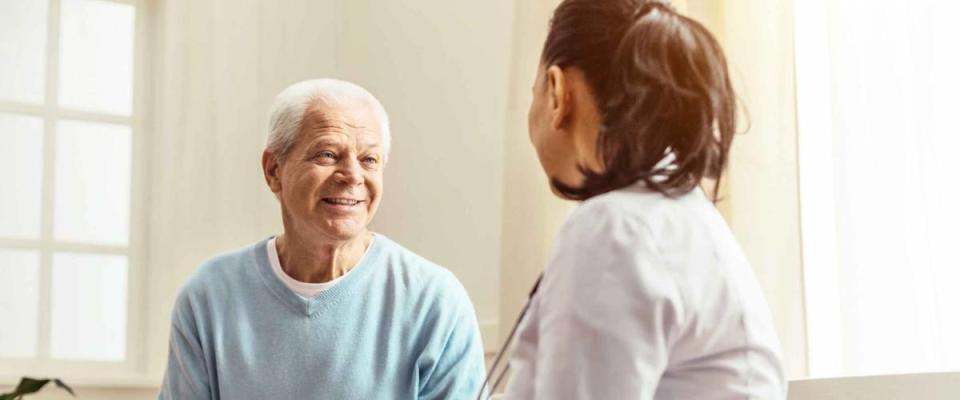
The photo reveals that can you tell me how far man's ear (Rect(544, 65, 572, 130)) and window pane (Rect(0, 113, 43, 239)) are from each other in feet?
10.9

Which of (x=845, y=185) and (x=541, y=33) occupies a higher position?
(x=541, y=33)

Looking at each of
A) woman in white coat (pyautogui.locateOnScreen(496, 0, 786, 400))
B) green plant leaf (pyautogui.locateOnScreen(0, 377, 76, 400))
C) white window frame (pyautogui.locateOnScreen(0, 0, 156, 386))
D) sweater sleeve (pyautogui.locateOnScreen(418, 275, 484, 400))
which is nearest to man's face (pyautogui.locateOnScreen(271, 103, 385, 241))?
sweater sleeve (pyautogui.locateOnScreen(418, 275, 484, 400))

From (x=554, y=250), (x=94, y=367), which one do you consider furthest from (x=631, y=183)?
(x=94, y=367)

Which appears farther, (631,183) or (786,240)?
(786,240)

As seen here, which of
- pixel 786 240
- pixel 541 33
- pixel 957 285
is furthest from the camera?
pixel 541 33

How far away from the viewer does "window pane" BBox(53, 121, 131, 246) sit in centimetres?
421

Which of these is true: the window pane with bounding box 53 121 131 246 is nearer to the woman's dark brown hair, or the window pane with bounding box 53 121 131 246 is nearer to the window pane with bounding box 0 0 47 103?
the window pane with bounding box 0 0 47 103

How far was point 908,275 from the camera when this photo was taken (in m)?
2.28

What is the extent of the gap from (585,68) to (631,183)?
0.12 m

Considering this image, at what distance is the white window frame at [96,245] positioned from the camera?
13.4 feet

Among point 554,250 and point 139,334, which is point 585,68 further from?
point 139,334

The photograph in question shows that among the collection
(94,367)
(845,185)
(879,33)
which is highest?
(879,33)

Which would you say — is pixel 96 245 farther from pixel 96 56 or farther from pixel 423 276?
pixel 423 276

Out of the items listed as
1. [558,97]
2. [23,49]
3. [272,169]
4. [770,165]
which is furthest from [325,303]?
[23,49]
